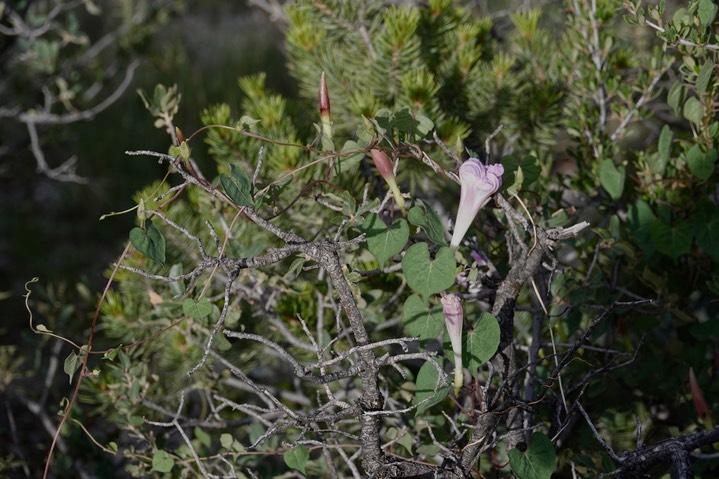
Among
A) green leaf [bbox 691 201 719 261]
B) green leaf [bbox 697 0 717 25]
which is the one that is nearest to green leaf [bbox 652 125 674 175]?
green leaf [bbox 691 201 719 261]

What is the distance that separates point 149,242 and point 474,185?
0.44 m

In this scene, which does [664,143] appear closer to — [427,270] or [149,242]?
[427,270]

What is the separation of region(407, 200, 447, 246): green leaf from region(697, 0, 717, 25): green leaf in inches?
20.0

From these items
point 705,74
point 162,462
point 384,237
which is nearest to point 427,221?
point 384,237

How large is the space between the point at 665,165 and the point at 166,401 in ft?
3.66

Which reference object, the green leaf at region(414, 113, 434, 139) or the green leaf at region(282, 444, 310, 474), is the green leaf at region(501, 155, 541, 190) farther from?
the green leaf at region(282, 444, 310, 474)

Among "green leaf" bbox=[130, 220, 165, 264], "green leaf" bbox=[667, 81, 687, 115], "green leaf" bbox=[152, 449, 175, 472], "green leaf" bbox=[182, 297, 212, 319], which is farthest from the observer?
"green leaf" bbox=[667, 81, 687, 115]

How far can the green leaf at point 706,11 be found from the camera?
41.7 inches

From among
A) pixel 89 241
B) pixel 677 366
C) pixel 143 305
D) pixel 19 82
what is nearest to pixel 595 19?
pixel 677 366

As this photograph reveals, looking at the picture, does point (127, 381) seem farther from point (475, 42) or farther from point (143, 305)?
point (475, 42)

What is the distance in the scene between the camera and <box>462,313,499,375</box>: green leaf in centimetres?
98

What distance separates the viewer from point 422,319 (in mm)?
1008

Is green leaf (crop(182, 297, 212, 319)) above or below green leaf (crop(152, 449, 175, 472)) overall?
above

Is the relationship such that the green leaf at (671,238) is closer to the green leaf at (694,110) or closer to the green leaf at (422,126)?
the green leaf at (694,110)
